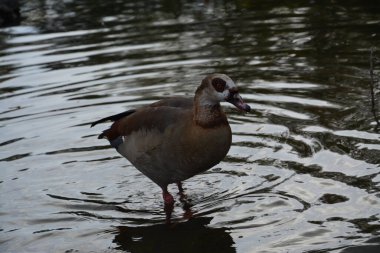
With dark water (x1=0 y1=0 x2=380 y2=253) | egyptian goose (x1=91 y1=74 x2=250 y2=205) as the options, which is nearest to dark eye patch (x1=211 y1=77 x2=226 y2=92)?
egyptian goose (x1=91 y1=74 x2=250 y2=205)

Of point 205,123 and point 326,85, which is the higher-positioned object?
point 205,123

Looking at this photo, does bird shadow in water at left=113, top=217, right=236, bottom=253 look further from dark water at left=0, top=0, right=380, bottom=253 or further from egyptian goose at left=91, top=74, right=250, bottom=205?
egyptian goose at left=91, top=74, right=250, bottom=205

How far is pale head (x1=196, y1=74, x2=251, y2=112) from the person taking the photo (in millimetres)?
6508

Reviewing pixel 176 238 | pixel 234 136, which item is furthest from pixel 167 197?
pixel 234 136

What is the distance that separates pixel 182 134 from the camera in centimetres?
675

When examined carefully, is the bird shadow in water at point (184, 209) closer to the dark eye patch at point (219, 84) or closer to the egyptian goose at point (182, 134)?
the egyptian goose at point (182, 134)

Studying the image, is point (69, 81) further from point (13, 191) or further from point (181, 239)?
point (181, 239)

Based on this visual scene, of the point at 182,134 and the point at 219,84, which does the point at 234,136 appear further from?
the point at 219,84

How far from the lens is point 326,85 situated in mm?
11055

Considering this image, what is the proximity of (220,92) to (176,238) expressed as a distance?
1.36m

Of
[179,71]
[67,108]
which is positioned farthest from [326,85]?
[67,108]

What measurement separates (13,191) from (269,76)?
5174 mm

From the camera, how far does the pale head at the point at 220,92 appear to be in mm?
6508

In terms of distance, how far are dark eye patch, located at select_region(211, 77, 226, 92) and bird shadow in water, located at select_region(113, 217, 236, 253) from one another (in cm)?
125
